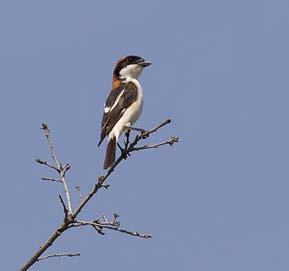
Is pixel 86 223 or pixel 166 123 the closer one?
pixel 86 223

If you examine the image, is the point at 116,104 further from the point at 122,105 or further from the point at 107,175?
the point at 107,175

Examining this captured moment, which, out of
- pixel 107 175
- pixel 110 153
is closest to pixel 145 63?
pixel 110 153

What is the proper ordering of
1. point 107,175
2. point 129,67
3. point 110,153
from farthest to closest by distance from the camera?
point 129,67
point 110,153
point 107,175

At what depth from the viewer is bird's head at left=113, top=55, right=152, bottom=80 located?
35.1ft

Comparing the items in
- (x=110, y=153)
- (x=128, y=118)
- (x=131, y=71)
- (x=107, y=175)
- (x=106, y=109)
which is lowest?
(x=107, y=175)

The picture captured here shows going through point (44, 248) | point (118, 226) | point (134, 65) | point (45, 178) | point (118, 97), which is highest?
point (134, 65)

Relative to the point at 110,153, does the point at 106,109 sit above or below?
above

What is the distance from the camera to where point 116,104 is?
9.69 meters

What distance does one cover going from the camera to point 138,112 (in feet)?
31.5

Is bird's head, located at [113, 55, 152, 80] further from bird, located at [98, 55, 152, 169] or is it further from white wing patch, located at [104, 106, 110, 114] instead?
white wing patch, located at [104, 106, 110, 114]

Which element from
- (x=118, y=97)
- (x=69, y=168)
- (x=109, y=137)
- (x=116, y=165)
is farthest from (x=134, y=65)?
(x=69, y=168)

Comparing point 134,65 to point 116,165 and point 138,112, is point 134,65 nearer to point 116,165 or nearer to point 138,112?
point 138,112

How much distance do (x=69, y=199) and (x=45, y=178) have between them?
0.48m

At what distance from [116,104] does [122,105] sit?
0.13m
